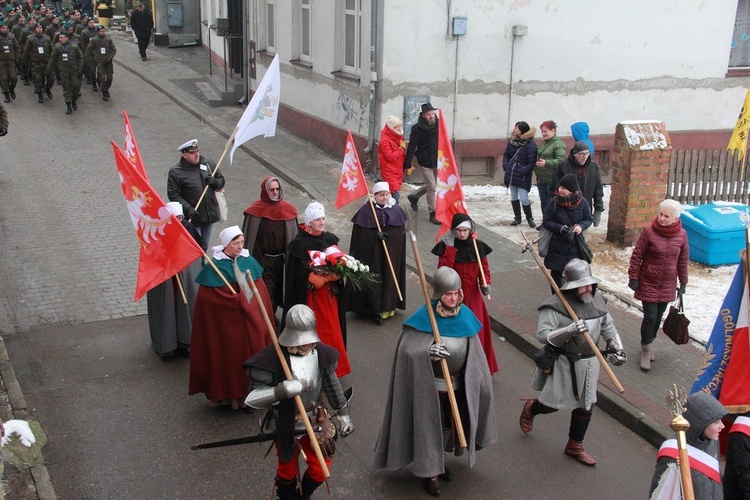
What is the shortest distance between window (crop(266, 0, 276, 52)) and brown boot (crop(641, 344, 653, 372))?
44.0 feet

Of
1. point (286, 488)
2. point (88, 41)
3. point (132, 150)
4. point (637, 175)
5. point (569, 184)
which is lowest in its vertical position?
point (286, 488)

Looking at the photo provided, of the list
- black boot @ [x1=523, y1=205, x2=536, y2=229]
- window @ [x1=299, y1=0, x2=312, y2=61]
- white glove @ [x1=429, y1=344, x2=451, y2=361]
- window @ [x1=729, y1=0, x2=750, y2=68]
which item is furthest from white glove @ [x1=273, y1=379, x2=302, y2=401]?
window @ [x1=729, y1=0, x2=750, y2=68]

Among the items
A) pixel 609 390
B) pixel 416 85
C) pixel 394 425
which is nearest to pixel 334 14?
pixel 416 85

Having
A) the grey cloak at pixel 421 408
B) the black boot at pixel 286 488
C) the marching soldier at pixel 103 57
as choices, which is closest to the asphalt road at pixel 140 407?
the grey cloak at pixel 421 408

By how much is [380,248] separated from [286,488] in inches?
153

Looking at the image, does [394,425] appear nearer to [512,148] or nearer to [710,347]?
[710,347]

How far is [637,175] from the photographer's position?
37.2ft

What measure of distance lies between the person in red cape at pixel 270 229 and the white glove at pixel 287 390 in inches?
128

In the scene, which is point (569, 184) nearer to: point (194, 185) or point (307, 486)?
point (194, 185)

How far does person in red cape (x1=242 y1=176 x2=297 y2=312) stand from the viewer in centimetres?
832

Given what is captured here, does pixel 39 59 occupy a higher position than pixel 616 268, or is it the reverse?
pixel 39 59

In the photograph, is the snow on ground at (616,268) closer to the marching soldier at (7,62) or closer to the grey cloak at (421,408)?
the grey cloak at (421,408)

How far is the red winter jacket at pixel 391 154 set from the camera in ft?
39.8

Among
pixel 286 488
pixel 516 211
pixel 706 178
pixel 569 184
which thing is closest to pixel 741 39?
pixel 706 178
